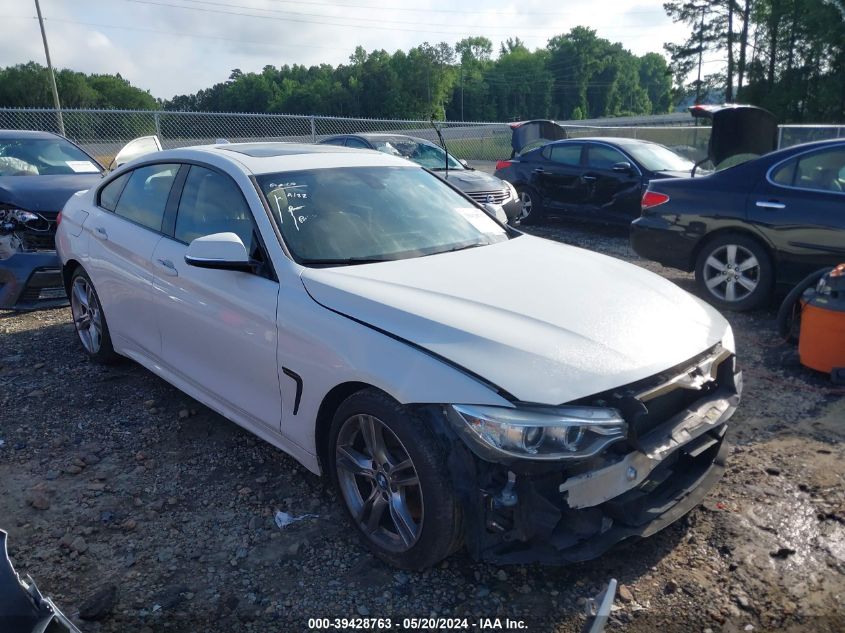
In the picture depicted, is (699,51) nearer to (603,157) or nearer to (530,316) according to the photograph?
(603,157)

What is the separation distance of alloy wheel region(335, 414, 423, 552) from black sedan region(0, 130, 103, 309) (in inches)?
164

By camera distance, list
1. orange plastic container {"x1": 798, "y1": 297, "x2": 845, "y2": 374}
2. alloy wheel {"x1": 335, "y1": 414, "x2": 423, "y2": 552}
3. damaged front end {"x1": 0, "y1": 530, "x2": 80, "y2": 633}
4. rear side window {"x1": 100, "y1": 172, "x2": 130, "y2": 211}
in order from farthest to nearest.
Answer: rear side window {"x1": 100, "y1": 172, "x2": 130, "y2": 211} < orange plastic container {"x1": 798, "y1": 297, "x2": 845, "y2": 374} < alloy wheel {"x1": 335, "y1": 414, "x2": 423, "y2": 552} < damaged front end {"x1": 0, "y1": 530, "x2": 80, "y2": 633}

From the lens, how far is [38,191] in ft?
22.8

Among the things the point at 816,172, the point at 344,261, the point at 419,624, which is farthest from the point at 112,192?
the point at 816,172

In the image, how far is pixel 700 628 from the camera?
8.13ft

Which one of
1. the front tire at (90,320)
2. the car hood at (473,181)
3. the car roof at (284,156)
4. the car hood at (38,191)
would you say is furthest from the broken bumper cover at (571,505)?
the car hood at (473,181)

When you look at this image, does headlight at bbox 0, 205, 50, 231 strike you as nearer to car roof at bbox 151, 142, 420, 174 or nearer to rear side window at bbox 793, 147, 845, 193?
car roof at bbox 151, 142, 420, 174

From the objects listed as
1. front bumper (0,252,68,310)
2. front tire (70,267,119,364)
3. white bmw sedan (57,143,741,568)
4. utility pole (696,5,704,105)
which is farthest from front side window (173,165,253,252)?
utility pole (696,5,704,105)

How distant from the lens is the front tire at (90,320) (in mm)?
4783

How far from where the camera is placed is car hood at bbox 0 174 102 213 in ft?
22.3

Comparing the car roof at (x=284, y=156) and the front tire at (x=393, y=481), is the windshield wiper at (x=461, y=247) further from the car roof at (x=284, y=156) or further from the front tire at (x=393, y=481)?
the front tire at (x=393, y=481)

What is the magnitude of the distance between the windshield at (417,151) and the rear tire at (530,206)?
1152 millimetres

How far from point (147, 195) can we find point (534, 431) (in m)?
3.13

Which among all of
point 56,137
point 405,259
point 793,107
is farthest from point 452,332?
point 793,107
